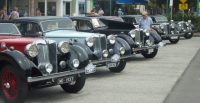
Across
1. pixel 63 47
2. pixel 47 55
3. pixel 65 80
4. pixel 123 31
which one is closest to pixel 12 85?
pixel 47 55

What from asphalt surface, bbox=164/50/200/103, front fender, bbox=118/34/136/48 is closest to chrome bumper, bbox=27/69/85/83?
asphalt surface, bbox=164/50/200/103

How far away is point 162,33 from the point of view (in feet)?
72.0

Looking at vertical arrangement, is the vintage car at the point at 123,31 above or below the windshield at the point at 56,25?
below

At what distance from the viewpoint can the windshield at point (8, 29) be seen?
10117mm

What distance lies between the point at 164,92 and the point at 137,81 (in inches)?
61.8

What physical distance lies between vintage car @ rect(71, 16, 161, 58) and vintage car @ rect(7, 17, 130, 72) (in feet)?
6.67

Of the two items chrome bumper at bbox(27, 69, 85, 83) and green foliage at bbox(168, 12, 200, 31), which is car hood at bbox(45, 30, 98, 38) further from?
green foliage at bbox(168, 12, 200, 31)

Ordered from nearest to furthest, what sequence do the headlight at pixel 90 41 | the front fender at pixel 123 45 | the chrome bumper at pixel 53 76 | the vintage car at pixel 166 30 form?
the chrome bumper at pixel 53 76 → the headlight at pixel 90 41 → the front fender at pixel 123 45 → the vintage car at pixel 166 30

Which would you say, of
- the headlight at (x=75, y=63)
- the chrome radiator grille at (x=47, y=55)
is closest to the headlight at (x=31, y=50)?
the chrome radiator grille at (x=47, y=55)

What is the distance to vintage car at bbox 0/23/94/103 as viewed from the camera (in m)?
7.91

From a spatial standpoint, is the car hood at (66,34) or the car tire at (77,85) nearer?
the car tire at (77,85)

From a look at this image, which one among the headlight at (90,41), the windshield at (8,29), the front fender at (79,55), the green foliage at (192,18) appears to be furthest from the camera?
the green foliage at (192,18)

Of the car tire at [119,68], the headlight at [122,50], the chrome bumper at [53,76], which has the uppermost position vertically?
the headlight at [122,50]

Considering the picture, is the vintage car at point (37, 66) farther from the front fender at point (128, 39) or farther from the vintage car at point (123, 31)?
the vintage car at point (123, 31)
